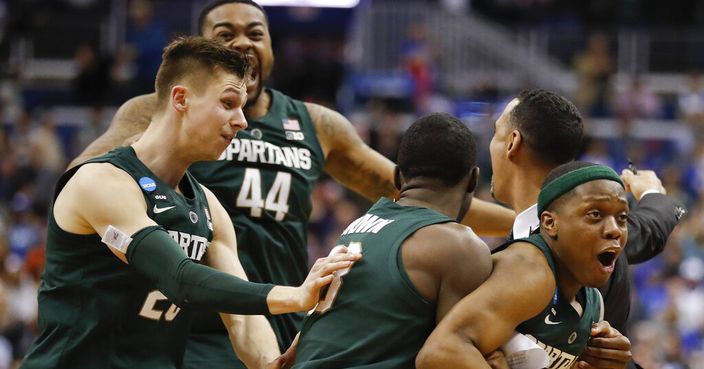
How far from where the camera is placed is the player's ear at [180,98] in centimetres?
530

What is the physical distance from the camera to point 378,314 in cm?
474

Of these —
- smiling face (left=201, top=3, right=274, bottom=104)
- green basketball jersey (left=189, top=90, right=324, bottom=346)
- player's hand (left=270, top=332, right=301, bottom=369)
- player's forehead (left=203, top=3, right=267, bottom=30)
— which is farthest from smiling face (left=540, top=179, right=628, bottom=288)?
player's forehead (left=203, top=3, right=267, bottom=30)

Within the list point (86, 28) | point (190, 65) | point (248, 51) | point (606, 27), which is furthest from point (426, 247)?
point (606, 27)

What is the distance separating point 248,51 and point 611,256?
2.66 metres

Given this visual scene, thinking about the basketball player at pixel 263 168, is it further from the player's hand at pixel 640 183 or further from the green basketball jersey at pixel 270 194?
the player's hand at pixel 640 183

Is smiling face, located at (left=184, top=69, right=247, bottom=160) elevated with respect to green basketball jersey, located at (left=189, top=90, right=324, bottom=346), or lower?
elevated

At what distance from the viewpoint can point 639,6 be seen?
23.4 meters

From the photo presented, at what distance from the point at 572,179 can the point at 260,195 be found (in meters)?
2.26

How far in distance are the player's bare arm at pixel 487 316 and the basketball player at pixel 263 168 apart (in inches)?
84.4

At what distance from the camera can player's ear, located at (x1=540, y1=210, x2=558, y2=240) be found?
493 cm

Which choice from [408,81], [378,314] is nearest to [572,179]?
[378,314]

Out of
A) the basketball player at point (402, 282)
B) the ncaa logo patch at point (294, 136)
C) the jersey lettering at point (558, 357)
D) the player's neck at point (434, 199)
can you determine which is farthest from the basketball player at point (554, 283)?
the ncaa logo patch at point (294, 136)

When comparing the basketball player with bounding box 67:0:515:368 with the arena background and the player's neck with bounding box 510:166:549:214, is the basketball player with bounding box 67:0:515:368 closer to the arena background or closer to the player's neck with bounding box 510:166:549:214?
the player's neck with bounding box 510:166:549:214

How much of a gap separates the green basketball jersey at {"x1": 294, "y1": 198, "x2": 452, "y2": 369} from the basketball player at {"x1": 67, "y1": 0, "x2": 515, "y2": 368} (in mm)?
1735
